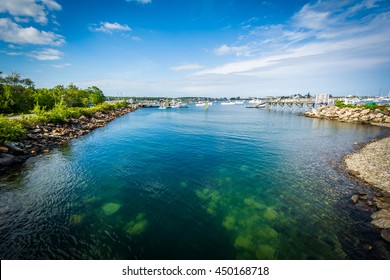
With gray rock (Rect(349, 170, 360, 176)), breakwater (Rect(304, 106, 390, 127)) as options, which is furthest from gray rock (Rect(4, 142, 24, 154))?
breakwater (Rect(304, 106, 390, 127))

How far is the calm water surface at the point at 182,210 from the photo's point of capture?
9086 mm

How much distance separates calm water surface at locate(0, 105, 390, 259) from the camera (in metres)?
9.09

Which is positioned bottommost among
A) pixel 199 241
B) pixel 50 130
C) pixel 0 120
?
pixel 199 241

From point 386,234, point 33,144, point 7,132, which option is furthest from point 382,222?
point 33,144

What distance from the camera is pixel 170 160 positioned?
72.8ft

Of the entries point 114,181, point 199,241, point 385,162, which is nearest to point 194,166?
point 114,181

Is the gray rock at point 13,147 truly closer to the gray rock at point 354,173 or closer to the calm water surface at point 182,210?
the calm water surface at point 182,210

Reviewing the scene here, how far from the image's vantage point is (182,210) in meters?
12.5

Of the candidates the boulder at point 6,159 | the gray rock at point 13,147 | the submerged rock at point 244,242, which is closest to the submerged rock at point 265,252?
the submerged rock at point 244,242

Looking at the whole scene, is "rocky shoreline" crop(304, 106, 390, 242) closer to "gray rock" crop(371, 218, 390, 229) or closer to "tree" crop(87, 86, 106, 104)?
"gray rock" crop(371, 218, 390, 229)

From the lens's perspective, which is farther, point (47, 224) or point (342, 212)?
point (342, 212)

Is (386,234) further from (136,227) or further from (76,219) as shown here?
(76,219)

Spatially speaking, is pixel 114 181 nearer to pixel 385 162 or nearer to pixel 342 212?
pixel 342 212

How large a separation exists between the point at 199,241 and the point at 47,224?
31.1 ft
